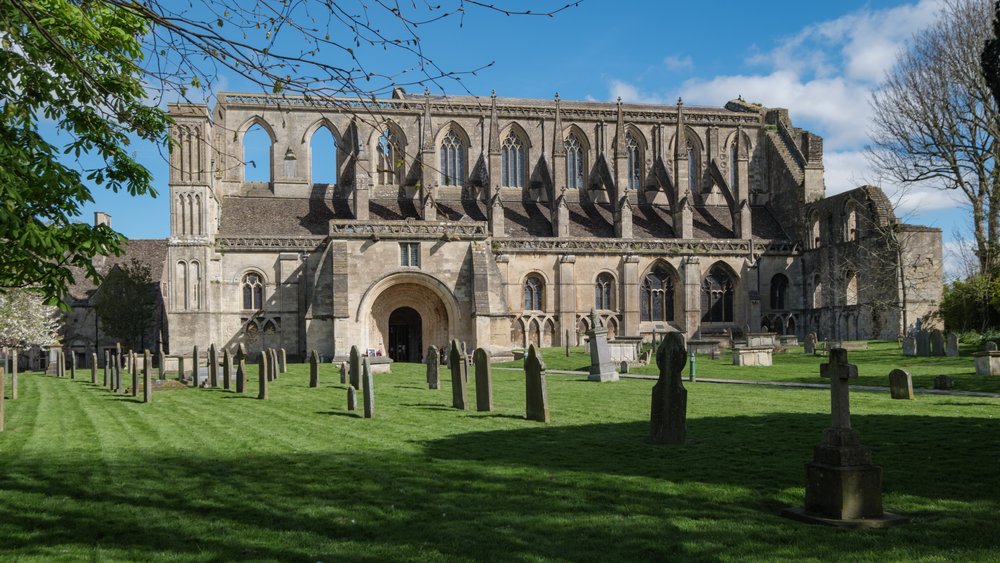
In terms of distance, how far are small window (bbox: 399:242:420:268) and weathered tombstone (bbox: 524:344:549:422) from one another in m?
24.5

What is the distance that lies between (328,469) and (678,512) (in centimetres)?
426

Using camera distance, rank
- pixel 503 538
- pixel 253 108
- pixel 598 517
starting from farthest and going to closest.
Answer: pixel 253 108 → pixel 598 517 → pixel 503 538

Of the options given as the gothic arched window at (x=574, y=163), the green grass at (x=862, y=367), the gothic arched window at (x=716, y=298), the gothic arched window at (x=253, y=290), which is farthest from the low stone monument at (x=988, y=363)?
the gothic arched window at (x=574, y=163)

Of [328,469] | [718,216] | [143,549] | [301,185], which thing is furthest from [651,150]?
[143,549]

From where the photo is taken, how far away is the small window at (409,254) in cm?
3812

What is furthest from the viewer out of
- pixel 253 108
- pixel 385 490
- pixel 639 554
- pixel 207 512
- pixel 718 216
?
pixel 718 216

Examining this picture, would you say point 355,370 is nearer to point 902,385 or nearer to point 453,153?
point 902,385

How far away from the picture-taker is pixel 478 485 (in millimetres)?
8992

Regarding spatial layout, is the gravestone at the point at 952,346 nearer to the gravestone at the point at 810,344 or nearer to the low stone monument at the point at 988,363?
the gravestone at the point at 810,344

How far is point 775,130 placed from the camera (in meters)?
52.2

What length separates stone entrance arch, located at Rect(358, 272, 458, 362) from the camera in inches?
1496

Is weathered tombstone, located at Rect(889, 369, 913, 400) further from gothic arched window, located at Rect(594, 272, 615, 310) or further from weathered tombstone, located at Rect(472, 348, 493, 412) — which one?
gothic arched window, located at Rect(594, 272, 615, 310)

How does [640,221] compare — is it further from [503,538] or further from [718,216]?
[503,538]

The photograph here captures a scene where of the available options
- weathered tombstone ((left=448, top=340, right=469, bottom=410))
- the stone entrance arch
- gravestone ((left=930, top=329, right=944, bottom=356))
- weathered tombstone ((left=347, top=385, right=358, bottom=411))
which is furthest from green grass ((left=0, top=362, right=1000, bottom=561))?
the stone entrance arch
